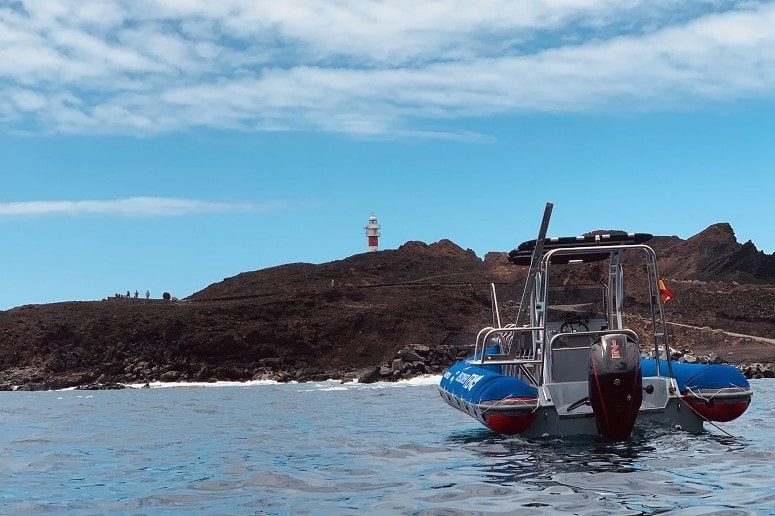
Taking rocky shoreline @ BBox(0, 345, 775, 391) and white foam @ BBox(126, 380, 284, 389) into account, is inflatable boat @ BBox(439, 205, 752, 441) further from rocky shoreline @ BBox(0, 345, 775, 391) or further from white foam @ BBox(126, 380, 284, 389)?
white foam @ BBox(126, 380, 284, 389)

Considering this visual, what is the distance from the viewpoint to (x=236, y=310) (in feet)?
234

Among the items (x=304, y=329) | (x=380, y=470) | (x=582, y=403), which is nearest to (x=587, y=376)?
(x=582, y=403)

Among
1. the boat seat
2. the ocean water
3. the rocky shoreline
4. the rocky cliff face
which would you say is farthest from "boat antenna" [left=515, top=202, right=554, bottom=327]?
the rocky cliff face

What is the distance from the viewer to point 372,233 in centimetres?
9631

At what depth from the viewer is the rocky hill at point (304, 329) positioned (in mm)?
58625

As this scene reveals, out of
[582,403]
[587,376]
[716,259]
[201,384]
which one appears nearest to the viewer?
[582,403]

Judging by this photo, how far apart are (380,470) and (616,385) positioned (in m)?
3.79

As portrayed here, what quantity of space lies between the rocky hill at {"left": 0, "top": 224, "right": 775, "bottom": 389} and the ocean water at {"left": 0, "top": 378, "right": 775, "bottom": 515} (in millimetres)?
31254

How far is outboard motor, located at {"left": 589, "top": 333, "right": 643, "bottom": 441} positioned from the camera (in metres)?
13.9

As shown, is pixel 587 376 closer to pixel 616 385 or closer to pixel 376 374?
pixel 616 385

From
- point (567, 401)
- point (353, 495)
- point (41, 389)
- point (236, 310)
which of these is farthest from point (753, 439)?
point (236, 310)

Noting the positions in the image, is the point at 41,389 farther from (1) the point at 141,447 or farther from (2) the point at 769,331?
(2) the point at 769,331

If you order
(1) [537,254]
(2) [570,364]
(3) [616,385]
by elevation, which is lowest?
(3) [616,385]

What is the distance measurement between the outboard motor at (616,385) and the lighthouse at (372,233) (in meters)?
82.3
